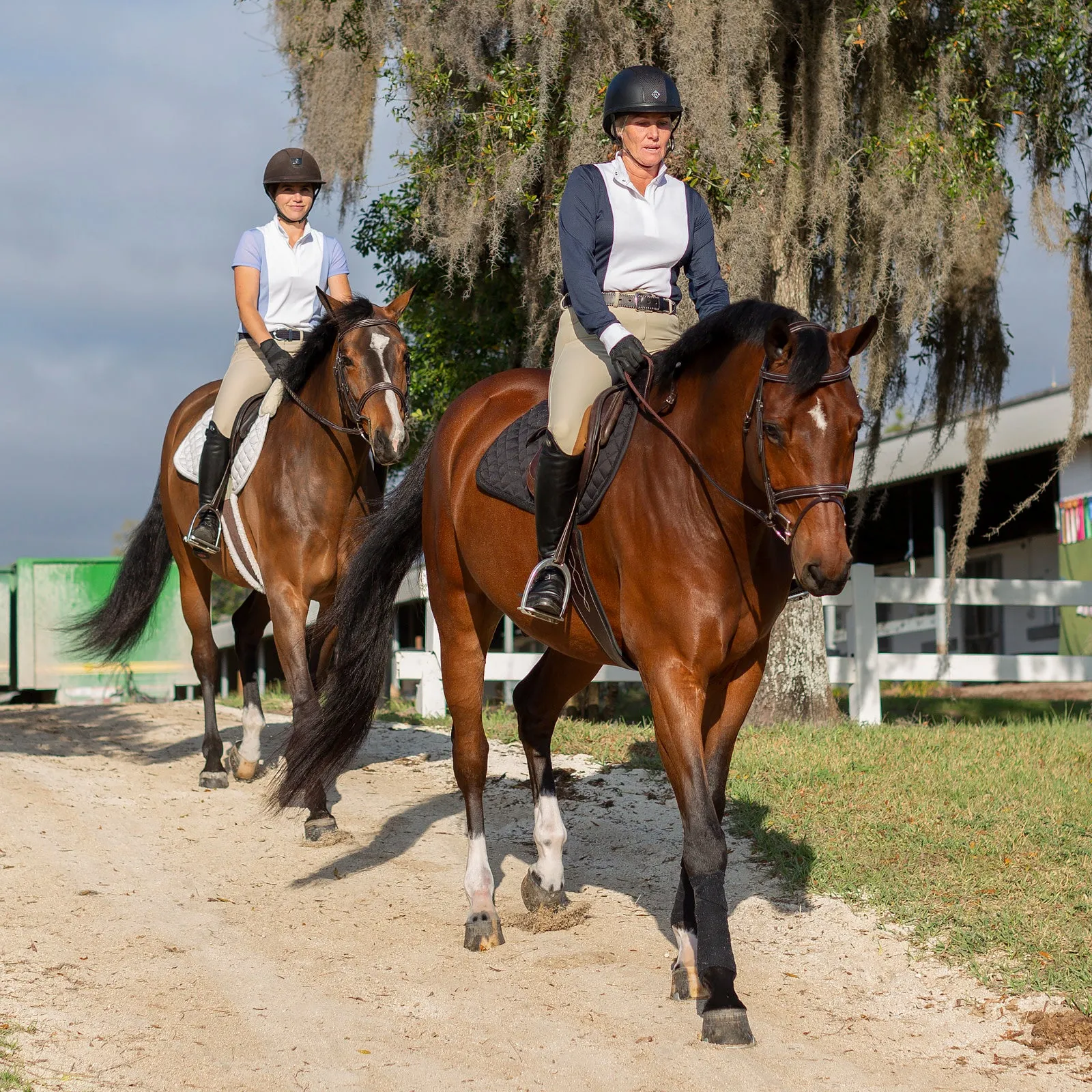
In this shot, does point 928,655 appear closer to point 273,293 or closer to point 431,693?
point 431,693

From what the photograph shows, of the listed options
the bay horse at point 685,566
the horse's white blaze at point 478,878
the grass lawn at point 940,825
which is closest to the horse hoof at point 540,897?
the bay horse at point 685,566

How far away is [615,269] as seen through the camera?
527 centimetres

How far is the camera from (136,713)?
11.9 m

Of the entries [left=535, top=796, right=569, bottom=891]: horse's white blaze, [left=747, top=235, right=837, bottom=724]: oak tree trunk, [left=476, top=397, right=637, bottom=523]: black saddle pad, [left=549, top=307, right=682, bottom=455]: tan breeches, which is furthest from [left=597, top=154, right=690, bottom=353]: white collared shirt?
[left=747, top=235, right=837, bottom=724]: oak tree trunk

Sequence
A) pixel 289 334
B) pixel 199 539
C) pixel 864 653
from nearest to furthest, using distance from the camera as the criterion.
A: pixel 289 334, pixel 199 539, pixel 864 653

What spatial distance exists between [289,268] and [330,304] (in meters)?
0.90

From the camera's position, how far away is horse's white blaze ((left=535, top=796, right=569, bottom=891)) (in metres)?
5.73

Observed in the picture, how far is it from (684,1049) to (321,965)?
1.61 meters

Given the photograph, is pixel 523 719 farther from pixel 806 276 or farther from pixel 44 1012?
pixel 806 276

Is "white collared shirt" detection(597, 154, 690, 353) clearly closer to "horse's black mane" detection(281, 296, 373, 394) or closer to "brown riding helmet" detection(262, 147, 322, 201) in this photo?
"horse's black mane" detection(281, 296, 373, 394)

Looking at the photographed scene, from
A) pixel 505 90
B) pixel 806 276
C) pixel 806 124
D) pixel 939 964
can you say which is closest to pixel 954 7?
pixel 806 124

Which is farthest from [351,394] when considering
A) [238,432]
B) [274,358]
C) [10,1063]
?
[10,1063]

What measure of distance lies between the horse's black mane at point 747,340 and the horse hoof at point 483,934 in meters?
2.38

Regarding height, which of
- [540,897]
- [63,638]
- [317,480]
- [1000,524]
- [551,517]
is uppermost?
[1000,524]
